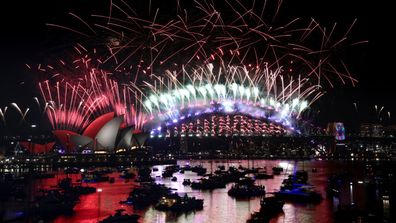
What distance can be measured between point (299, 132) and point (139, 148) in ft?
126

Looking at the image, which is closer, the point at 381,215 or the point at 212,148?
the point at 381,215

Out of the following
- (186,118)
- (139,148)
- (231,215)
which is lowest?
(231,215)

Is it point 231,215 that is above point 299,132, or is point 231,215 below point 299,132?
below

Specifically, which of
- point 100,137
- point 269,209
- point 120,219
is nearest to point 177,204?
point 269,209

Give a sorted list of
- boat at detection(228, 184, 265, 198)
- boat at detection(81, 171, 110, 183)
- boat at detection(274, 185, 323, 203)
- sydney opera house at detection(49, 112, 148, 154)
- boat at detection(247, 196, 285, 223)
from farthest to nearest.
A: 1. sydney opera house at detection(49, 112, 148, 154)
2. boat at detection(81, 171, 110, 183)
3. boat at detection(228, 184, 265, 198)
4. boat at detection(274, 185, 323, 203)
5. boat at detection(247, 196, 285, 223)

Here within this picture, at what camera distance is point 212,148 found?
107 m

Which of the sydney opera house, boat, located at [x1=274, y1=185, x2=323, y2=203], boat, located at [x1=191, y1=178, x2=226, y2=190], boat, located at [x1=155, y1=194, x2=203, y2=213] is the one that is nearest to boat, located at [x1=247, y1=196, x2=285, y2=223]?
boat, located at [x1=155, y1=194, x2=203, y2=213]

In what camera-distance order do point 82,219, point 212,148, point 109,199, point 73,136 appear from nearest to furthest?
point 82,219 → point 109,199 → point 73,136 → point 212,148

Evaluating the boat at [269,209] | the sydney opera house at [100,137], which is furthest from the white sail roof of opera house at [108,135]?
the boat at [269,209]

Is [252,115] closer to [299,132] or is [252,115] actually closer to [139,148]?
[299,132]

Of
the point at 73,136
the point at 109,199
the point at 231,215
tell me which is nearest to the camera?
the point at 231,215

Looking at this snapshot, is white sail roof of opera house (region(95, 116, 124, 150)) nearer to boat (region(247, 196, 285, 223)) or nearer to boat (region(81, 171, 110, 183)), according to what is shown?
boat (region(81, 171, 110, 183))

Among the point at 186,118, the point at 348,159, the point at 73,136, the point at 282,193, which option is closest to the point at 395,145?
the point at 348,159

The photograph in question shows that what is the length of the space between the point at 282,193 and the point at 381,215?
29.7ft
